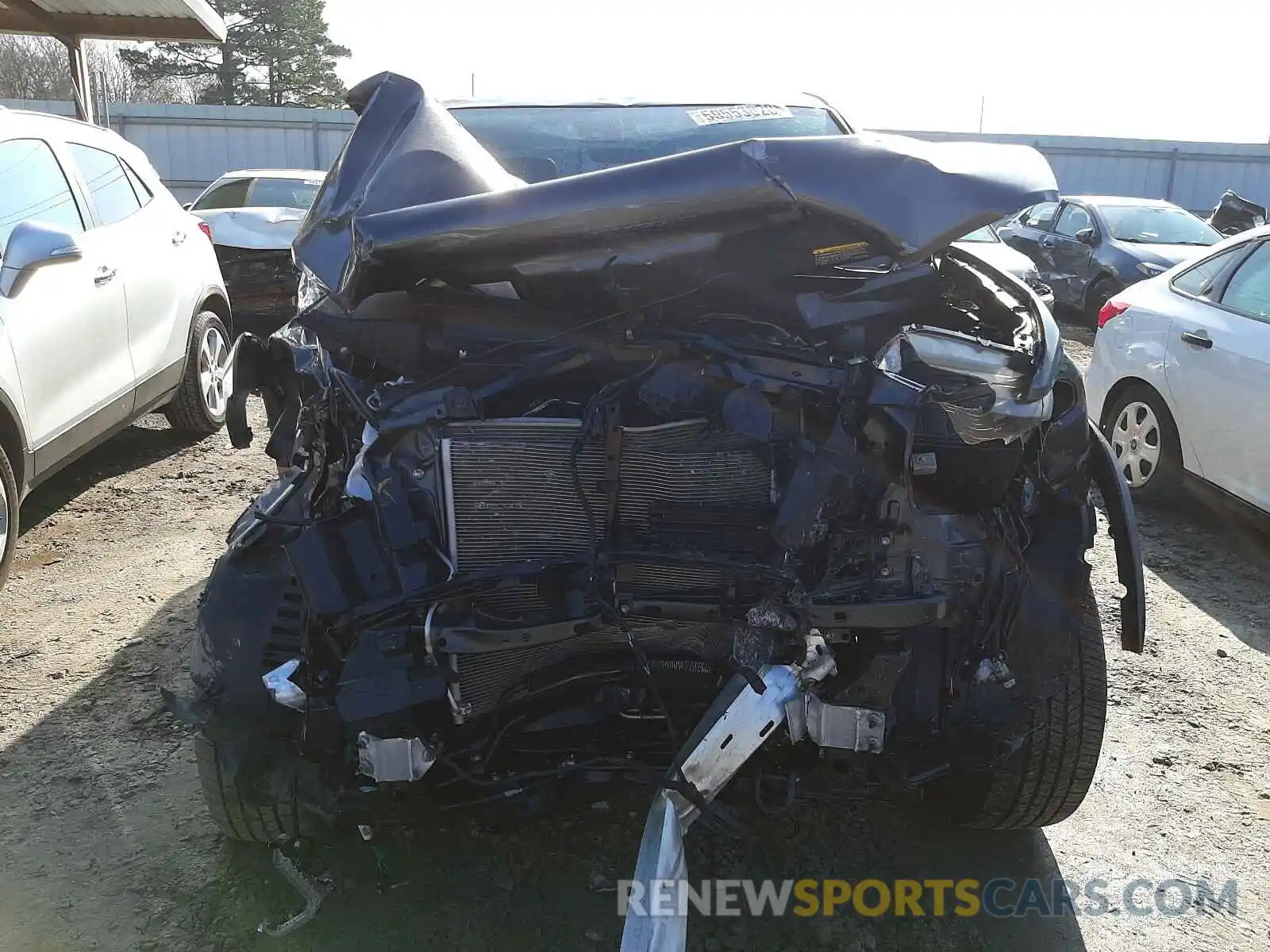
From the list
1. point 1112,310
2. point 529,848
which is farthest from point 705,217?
point 1112,310

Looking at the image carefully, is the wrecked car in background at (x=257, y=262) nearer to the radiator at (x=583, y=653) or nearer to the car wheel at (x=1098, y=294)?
the radiator at (x=583, y=653)

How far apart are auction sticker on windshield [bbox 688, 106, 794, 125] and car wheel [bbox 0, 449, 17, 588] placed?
2.91 metres

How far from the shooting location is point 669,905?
1841 millimetres

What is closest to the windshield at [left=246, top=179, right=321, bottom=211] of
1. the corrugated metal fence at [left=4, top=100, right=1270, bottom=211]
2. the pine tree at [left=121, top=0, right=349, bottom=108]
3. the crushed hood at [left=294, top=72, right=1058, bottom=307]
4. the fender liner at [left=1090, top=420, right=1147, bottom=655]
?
the crushed hood at [left=294, top=72, right=1058, bottom=307]

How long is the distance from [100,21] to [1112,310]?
26.6ft

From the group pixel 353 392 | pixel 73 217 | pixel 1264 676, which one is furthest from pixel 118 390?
pixel 1264 676

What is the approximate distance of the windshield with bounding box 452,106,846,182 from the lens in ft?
10.9

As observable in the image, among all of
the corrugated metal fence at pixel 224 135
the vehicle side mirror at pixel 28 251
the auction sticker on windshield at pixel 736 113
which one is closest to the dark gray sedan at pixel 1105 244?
the auction sticker on windshield at pixel 736 113

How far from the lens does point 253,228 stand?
8.13m

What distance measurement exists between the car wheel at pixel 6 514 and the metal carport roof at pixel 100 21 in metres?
5.36

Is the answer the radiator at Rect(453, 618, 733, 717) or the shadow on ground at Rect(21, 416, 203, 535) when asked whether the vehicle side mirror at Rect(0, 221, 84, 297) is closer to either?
the shadow on ground at Rect(21, 416, 203, 535)

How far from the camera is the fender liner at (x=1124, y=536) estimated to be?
2.31m

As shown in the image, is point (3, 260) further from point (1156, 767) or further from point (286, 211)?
point (286, 211)

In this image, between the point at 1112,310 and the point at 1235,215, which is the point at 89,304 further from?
the point at 1235,215
